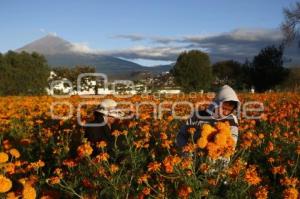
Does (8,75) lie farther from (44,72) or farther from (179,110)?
(179,110)

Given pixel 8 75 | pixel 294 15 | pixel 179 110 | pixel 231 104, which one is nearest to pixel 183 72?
pixel 8 75

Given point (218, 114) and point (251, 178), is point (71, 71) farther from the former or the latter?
point (251, 178)

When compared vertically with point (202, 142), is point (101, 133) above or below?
below

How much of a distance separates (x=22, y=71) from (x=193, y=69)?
1862 centimetres

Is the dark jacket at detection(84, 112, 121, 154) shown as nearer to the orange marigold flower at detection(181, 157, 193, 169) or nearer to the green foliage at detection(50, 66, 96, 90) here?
the orange marigold flower at detection(181, 157, 193, 169)

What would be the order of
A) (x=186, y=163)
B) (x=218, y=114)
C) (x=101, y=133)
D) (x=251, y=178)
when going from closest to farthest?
(x=251, y=178) → (x=186, y=163) → (x=218, y=114) → (x=101, y=133)

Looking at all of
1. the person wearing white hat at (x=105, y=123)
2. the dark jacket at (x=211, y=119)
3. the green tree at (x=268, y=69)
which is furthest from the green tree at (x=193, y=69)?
the dark jacket at (x=211, y=119)

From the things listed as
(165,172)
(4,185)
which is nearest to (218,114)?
(165,172)

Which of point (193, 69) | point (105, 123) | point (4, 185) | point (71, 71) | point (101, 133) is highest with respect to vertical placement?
point (4, 185)

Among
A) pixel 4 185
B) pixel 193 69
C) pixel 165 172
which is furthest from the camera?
pixel 193 69

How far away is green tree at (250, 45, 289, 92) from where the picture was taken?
151 ft

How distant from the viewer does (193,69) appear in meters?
58.7

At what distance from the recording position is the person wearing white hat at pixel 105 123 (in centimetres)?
673

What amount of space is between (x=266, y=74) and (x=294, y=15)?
33.3 ft
